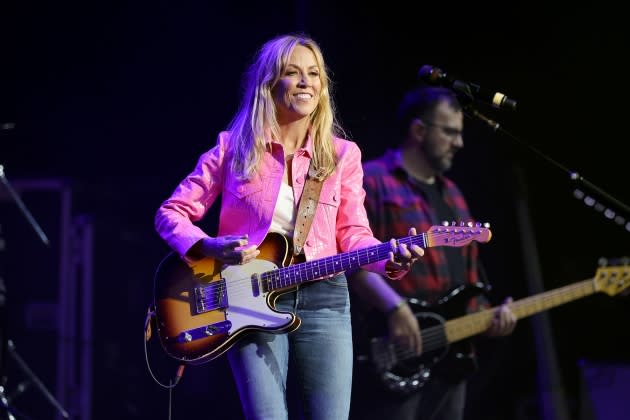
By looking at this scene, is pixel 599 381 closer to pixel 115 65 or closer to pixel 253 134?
pixel 253 134

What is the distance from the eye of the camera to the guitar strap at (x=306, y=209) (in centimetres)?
299

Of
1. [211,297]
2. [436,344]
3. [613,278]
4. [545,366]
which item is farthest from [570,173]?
[545,366]

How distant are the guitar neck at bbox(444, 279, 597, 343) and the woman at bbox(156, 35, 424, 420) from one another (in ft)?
5.59

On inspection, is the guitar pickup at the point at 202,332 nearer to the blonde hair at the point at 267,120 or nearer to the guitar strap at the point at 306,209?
the guitar strap at the point at 306,209

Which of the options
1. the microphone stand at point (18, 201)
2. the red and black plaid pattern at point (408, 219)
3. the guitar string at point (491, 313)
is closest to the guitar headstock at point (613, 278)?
the guitar string at point (491, 313)

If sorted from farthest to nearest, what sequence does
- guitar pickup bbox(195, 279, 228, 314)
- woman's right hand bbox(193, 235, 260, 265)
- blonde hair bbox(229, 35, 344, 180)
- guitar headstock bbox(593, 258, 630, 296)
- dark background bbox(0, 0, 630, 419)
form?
1. dark background bbox(0, 0, 630, 419)
2. guitar headstock bbox(593, 258, 630, 296)
3. blonde hair bbox(229, 35, 344, 180)
4. guitar pickup bbox(195, 279, 228, 314)
5. woman's right hand bbox(193, 235, 260, 265)

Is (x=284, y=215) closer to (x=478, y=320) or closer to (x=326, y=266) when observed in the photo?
(x=326, y=266)

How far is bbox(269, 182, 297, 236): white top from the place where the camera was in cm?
303

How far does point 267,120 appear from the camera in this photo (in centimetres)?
319

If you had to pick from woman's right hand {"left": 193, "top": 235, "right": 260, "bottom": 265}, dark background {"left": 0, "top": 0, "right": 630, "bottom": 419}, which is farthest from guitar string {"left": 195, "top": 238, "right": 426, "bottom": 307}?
dark background {"left": 0, "top": 0, "right": 630, "bottom": 419}

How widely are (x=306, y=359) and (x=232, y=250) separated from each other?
55 centimetres

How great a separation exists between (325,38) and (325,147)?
5.66 ft

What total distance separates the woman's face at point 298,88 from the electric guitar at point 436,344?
1.84m

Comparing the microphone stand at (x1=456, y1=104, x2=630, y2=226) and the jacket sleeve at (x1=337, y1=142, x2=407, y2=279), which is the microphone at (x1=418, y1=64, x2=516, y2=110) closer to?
the microphone stand at (x1=456, y1=104, x2=630, y2=226)
